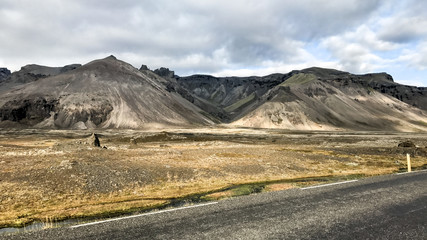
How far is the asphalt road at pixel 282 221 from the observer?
971cm

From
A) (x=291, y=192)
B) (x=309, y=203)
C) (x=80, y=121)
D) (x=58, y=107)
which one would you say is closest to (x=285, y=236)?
(x=309, y=203)

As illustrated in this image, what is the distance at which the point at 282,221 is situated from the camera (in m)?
Result: 11.0

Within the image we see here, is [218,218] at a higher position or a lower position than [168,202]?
higher

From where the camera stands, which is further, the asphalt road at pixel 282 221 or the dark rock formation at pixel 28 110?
the dark rock formation at pixel 28 110

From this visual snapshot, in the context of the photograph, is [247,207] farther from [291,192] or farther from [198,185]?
[198,185]

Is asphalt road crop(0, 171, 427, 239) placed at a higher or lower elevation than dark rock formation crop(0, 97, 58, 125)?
lower

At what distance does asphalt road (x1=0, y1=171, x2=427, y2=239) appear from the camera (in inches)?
382

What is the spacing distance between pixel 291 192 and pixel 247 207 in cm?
422

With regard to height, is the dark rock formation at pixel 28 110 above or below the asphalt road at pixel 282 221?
above

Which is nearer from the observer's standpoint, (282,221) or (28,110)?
(282,221)

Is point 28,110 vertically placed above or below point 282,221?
above

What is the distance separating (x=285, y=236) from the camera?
9500mm

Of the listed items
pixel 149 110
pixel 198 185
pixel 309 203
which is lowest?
pixel 198 185

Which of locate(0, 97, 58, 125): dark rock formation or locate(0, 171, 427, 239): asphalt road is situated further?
locate(0, 97, 58, 125): dark rock formation
